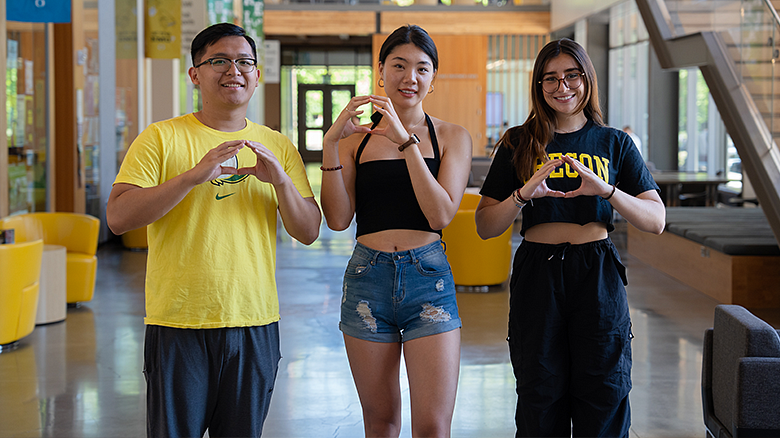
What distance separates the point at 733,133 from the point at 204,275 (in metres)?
6.62

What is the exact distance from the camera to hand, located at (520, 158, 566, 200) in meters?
2.24

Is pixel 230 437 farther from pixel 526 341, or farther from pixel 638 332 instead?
pixel 638 332

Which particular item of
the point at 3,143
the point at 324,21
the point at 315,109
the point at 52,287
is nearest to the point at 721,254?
the point at 52,287

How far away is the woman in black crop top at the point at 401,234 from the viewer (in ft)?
7.66

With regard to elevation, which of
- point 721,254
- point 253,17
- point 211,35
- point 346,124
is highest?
point 253,17

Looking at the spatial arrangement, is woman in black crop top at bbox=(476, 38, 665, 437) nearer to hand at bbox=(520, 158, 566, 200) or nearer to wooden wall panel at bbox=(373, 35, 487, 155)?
hand at bbox=(520, 158, 566, 200)

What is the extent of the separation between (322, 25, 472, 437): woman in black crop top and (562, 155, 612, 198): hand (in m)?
0.36

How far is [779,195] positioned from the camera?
21.5ft

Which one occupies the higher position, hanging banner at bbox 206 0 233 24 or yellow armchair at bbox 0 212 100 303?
hanging banner at bbox 206 0 233 24

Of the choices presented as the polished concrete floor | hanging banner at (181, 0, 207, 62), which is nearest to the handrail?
the polished concrete floor

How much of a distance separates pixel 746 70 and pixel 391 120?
20.7ft

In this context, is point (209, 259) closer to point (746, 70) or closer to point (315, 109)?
point (746, 70)

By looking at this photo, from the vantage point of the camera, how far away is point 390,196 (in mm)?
2396

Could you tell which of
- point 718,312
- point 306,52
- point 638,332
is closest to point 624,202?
point 718,312
